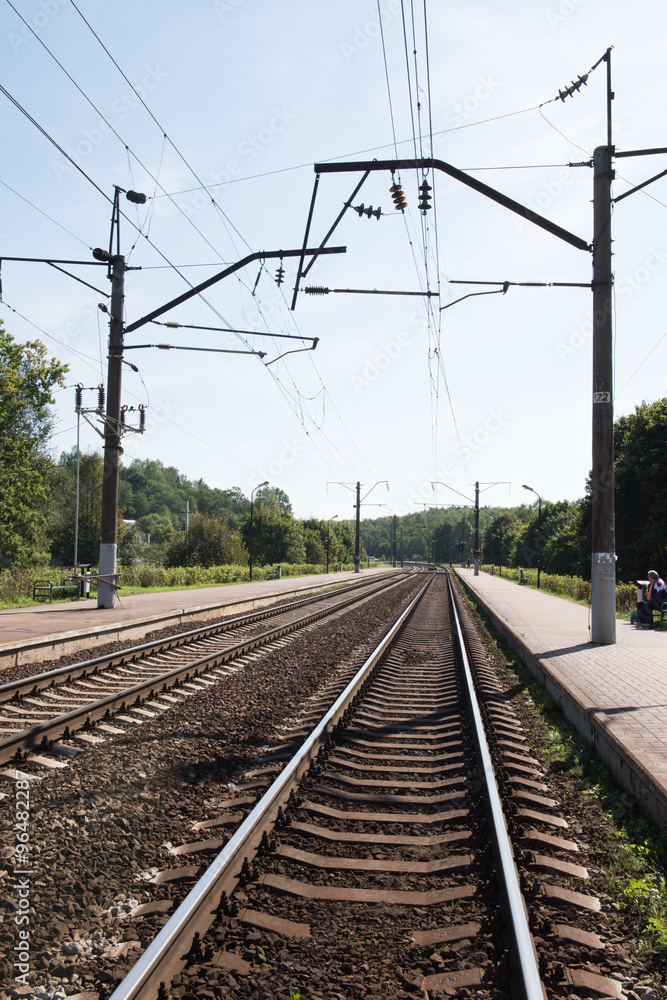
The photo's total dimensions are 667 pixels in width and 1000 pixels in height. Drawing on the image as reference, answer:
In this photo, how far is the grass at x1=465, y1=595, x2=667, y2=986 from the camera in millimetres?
3455

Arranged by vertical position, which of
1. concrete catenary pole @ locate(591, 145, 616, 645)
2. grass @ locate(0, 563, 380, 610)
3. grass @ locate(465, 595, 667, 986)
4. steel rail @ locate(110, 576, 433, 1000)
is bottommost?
grass @ locate(0, 563, 380, 610)

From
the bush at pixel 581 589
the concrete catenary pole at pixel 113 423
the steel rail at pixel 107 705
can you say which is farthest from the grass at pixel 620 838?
the bush at pixel 581 589

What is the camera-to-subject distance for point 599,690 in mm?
7977

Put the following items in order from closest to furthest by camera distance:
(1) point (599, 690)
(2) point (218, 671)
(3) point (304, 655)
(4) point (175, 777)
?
(4) point (175, 777) < (1) point (599, 690) < (2) point (218, 671) < (3) point (304, 655)

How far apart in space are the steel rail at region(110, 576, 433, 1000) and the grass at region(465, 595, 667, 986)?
208cm

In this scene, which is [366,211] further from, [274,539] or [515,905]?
[274,539]

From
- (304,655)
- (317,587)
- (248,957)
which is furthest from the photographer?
(317,587)

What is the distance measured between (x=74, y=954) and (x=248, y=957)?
815mm

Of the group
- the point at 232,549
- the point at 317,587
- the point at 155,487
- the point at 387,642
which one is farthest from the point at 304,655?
the point at 155,487

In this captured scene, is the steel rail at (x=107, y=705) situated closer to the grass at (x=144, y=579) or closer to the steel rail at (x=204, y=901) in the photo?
the steel rail at (x=204, y=901)

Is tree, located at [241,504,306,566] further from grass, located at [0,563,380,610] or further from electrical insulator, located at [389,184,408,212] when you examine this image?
electrical insulator, located at [389,184,408,212]

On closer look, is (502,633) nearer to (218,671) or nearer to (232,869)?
(218,671)

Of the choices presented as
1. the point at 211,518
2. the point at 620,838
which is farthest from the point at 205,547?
the point at 620,838

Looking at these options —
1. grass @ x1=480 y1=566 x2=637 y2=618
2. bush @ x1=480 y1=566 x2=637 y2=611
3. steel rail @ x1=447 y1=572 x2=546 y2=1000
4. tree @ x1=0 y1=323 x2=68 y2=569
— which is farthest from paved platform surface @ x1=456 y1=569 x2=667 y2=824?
tree @ x1=0 y1=323 x2=68 y2=569
